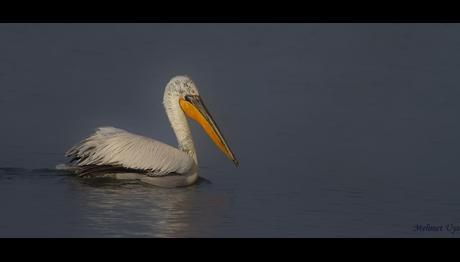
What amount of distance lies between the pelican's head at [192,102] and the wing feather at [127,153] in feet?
1.59

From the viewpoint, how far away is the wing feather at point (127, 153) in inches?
326

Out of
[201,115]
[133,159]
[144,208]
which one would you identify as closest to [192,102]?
[201,115]

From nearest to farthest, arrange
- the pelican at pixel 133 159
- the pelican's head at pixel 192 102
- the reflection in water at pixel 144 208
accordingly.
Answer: the reflection in water at pixel 144 208
the pelican at pixel 133 159
the pelican's head at pixel 192 102

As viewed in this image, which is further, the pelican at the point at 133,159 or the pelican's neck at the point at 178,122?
the pelican's neck at the point at 178,122

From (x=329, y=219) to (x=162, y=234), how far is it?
1.42m

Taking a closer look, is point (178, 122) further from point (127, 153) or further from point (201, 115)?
point (127, 153)

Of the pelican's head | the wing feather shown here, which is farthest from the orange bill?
the wing feather

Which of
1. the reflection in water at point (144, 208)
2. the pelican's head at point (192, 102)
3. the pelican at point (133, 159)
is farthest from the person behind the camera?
the pelican's head at point (192, 102)

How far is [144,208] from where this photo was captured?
24.5 ft

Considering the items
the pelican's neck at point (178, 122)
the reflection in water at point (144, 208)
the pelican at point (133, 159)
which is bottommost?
the reflection in water at point (144, 208)

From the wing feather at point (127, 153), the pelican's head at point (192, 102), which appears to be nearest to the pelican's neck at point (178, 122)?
the pelican's head at point (192, 102)

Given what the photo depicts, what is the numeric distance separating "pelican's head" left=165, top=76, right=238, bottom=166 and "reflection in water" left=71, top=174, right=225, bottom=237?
0.50 m

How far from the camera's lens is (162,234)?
Result: 668 cm

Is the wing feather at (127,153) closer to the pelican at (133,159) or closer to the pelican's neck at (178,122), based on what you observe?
the pelican at (133,159)
